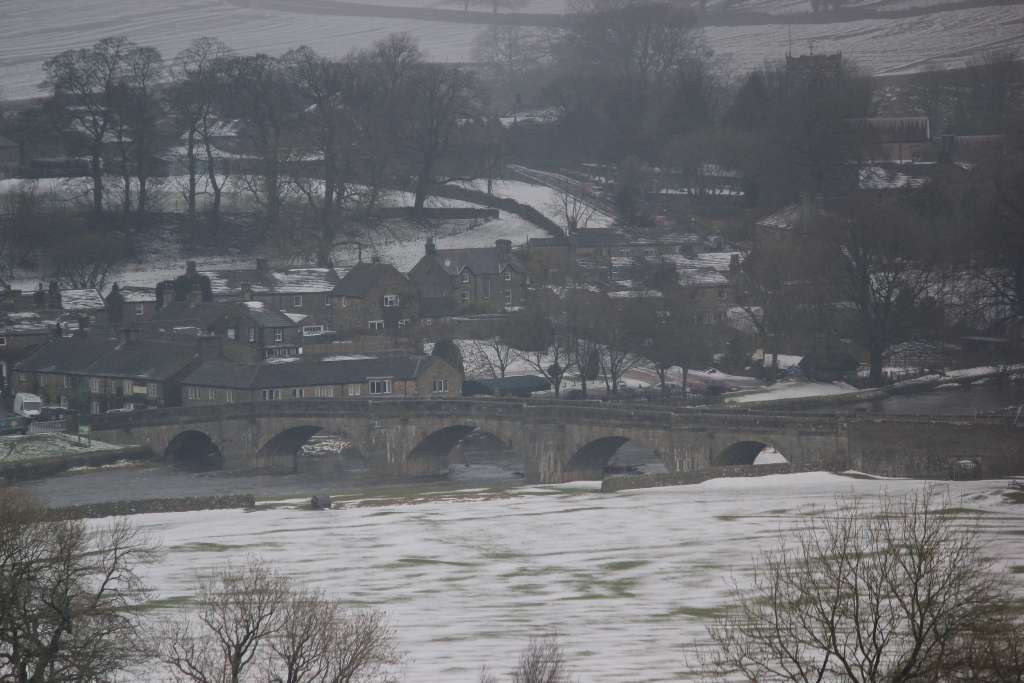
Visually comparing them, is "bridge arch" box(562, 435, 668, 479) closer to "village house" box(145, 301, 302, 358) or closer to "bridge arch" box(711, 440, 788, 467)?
"bridge arch" box(711, 440, 788, 467)

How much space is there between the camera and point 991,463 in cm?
8019

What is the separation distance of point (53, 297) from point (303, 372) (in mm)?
23861

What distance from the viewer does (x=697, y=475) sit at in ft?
267

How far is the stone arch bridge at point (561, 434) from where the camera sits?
8150 centimetres

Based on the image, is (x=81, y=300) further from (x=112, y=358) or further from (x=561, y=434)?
(x=561, y=434)

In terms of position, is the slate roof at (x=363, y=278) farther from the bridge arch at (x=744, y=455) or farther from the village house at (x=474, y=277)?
the bridge arch at (x=744, y=455)

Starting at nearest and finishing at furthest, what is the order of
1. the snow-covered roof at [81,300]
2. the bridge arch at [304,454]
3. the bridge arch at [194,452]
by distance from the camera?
the bridge arch at [304,454], the bridge arch at [194,452], the snow-covered roof at [81,300]

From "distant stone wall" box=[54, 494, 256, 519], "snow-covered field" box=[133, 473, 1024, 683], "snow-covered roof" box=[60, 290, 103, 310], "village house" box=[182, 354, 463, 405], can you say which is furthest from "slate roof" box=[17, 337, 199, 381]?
"snow-covered field" box=[133, 473, 1024, 683]

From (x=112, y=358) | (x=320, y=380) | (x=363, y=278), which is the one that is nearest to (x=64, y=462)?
(x=320, y=380)

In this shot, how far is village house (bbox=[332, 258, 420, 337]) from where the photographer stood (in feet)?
401

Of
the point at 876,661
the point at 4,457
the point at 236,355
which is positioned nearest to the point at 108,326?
the point at 236,355

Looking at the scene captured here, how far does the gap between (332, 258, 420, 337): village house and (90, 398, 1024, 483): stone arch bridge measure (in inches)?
786

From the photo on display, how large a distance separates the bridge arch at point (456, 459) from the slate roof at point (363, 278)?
24.7 meters

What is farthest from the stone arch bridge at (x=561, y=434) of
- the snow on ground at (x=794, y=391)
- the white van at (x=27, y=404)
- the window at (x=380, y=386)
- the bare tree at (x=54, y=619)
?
the bare tree at (x=54, y=619)
